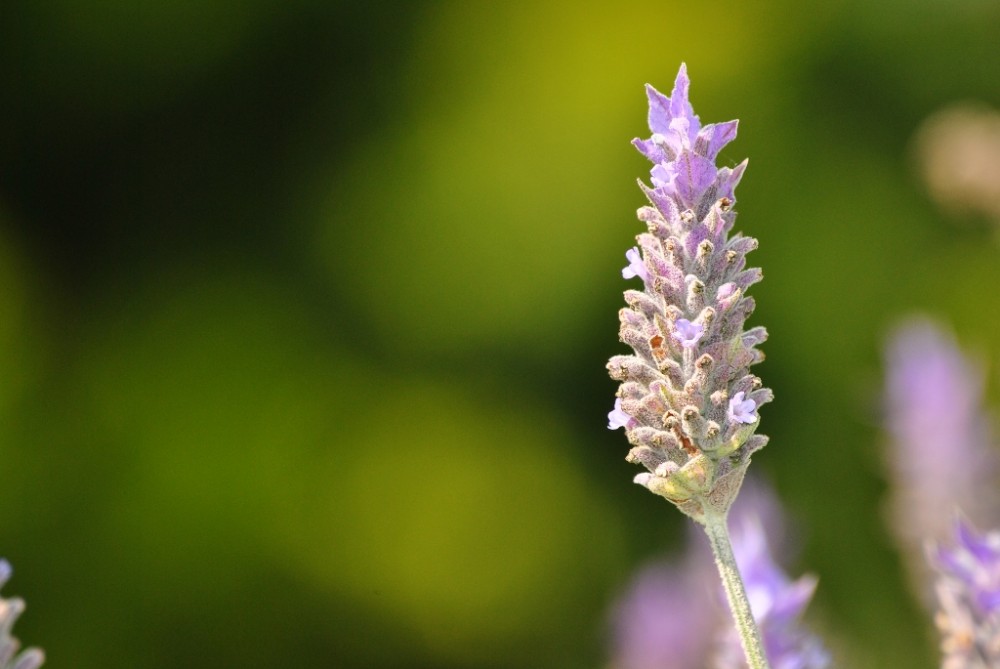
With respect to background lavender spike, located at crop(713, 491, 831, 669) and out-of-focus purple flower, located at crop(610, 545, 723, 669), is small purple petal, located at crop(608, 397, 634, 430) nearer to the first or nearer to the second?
background lavender spike, located at crop(713, 491, 831, 669)

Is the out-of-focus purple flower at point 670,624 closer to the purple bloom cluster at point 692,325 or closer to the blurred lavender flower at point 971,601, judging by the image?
the blurred lavender flower at point 971,601

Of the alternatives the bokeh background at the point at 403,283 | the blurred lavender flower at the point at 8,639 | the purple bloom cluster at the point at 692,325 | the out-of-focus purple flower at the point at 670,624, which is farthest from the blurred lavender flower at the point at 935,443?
the bokeh background at the point at 403,283

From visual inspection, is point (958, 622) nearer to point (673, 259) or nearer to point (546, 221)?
point (673, 259)

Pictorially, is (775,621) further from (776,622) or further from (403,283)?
(403,283)

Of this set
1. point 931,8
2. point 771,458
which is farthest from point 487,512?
point 931,8

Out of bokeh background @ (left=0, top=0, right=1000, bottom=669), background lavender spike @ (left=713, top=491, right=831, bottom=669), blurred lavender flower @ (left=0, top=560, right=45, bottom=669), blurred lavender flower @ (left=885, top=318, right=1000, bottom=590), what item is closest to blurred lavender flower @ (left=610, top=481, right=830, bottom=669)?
blurred lavender flower @ (left=885, top=318, right=1000, bottom=590)
